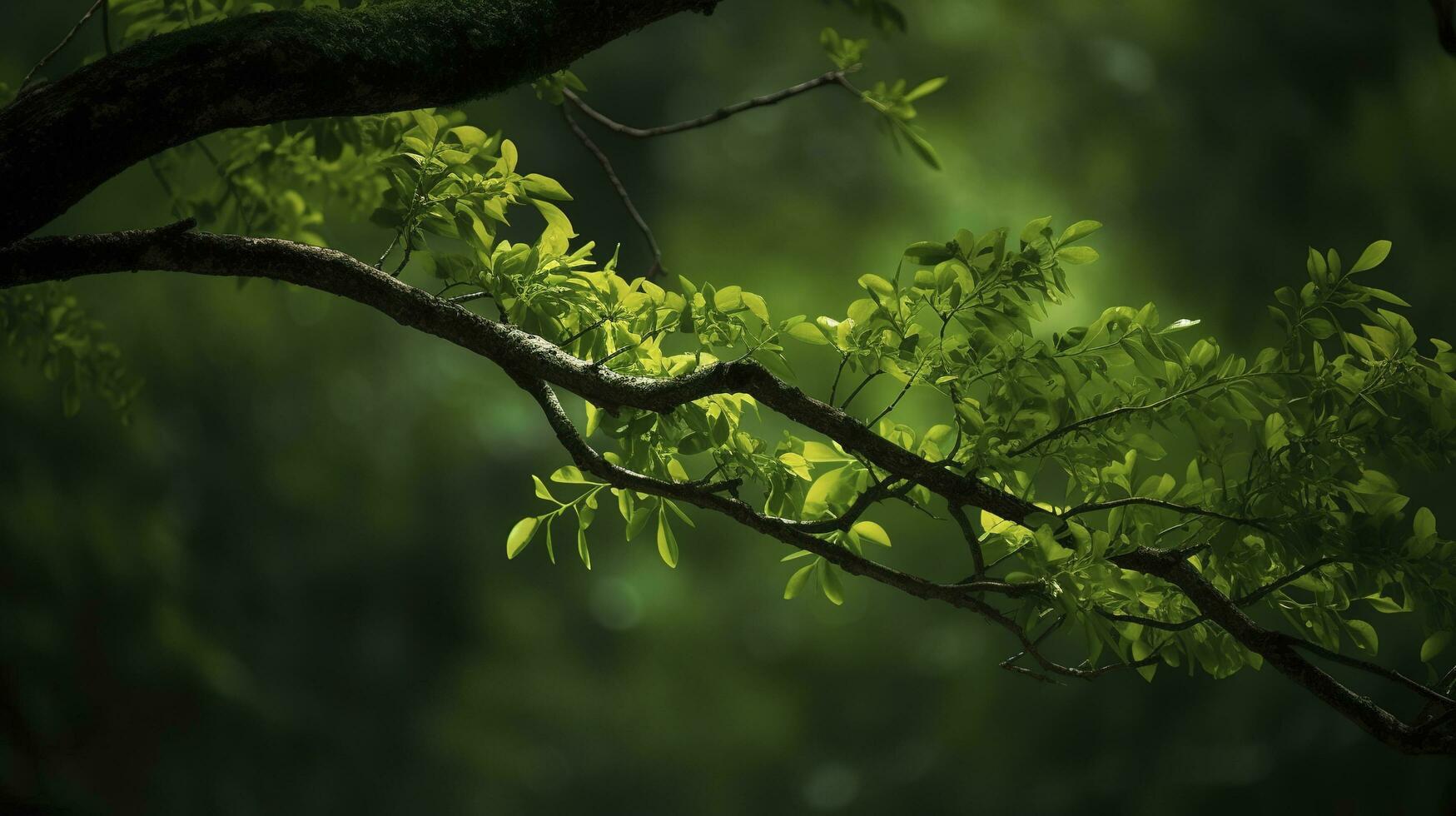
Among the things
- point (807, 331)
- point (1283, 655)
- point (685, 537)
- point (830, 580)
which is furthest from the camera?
point (685, 537)

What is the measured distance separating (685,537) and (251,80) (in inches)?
100

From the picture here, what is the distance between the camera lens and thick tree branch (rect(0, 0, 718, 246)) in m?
0.93

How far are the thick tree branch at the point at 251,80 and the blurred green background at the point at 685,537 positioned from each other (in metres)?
2.26

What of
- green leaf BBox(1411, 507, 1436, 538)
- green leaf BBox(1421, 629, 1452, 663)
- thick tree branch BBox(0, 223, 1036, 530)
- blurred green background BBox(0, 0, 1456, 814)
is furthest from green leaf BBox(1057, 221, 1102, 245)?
blurred green background BBox(0, 0, 1456, 814)

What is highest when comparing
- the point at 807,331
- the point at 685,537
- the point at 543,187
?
the point at 685,537

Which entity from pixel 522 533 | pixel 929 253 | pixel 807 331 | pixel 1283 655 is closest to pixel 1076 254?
pixel 929 253

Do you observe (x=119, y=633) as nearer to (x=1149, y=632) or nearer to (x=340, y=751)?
→ (x=340, y=751)

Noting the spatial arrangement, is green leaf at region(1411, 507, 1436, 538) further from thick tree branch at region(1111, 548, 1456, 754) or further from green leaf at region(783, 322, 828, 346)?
green leaf at region(783, 322, 828, 346)

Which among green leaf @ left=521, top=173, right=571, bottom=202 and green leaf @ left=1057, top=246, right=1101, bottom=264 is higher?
green leaf @ left=521, top=173, right=571, bottom=202

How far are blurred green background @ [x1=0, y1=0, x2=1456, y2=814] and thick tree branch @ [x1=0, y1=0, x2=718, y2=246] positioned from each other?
2.26m

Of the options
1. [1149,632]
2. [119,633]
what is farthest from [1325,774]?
[119,633]

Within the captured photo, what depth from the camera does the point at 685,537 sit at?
3.40 metres

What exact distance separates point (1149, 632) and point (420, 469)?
8.77ft

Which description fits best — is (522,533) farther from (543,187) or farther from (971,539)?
(971,539)
